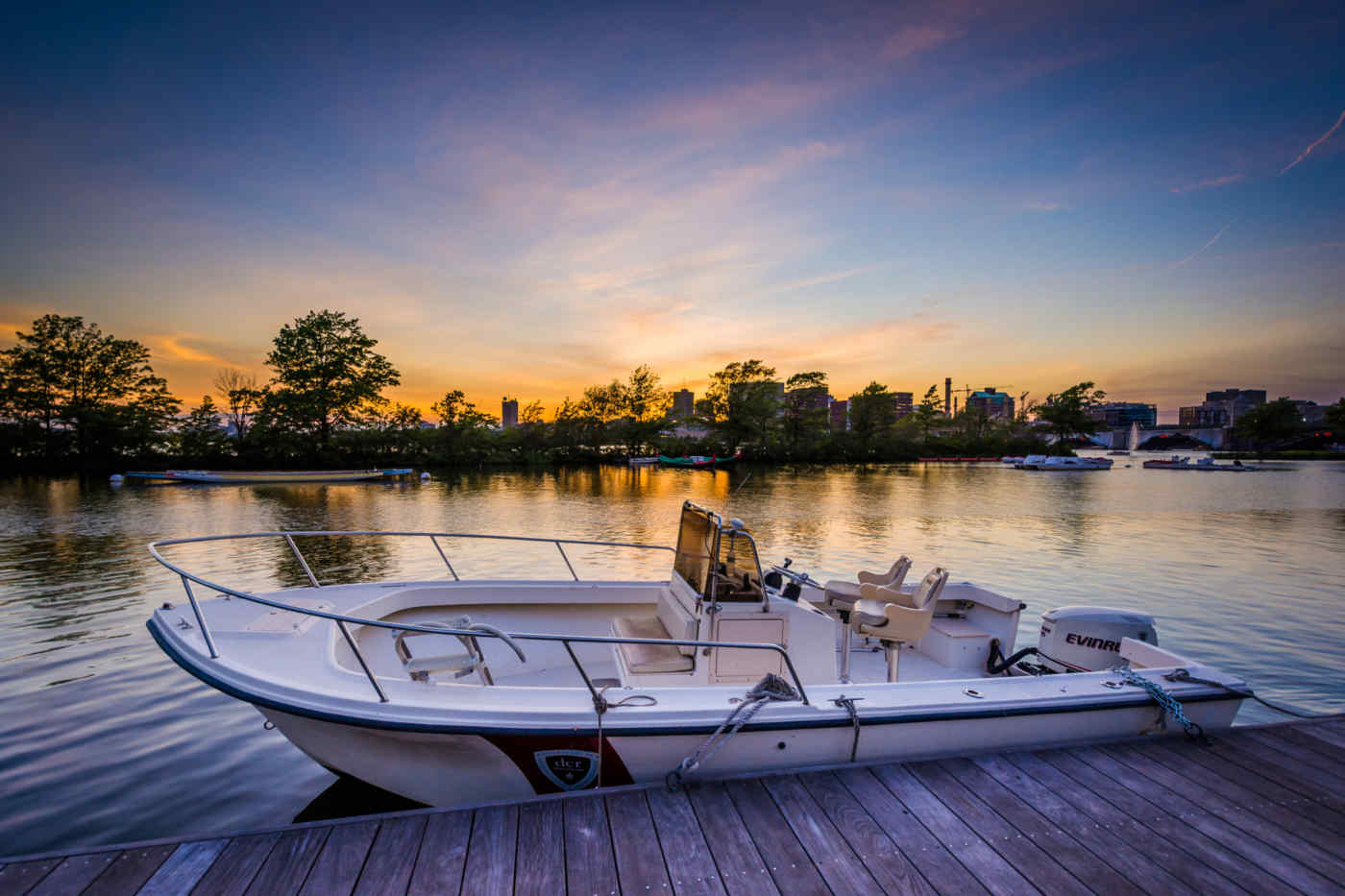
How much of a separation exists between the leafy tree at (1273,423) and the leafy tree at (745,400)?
7525cm

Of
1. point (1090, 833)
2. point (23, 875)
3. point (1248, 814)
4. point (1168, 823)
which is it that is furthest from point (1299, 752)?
point (23, 875)

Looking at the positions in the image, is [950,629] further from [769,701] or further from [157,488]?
[157,488]

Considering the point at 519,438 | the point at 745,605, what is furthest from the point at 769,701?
the point at 519,438

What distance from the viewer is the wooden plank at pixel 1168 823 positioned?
2.49 metres

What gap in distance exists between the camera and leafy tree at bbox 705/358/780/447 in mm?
65188

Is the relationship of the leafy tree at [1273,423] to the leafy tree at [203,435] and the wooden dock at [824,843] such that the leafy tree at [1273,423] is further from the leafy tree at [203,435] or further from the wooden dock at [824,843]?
the leafy tree at [203,435]

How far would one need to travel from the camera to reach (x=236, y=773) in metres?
4.38

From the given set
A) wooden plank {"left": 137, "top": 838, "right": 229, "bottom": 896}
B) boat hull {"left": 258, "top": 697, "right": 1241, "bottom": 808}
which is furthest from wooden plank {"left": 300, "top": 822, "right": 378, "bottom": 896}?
wooden plank {"left": 137, "top": 838, "right": 229, "bottom": 896}

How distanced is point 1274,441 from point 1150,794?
118 meters

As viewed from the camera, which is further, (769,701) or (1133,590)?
(1133,590)

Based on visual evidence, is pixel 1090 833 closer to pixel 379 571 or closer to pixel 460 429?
pixel 379 571

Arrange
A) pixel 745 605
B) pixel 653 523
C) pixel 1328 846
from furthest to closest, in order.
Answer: pixel 653 523 < pixel 745 605 < pixel 1328 846

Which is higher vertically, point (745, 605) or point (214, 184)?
point (214, 184)

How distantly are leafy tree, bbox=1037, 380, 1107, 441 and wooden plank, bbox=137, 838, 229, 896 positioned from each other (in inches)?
3694
